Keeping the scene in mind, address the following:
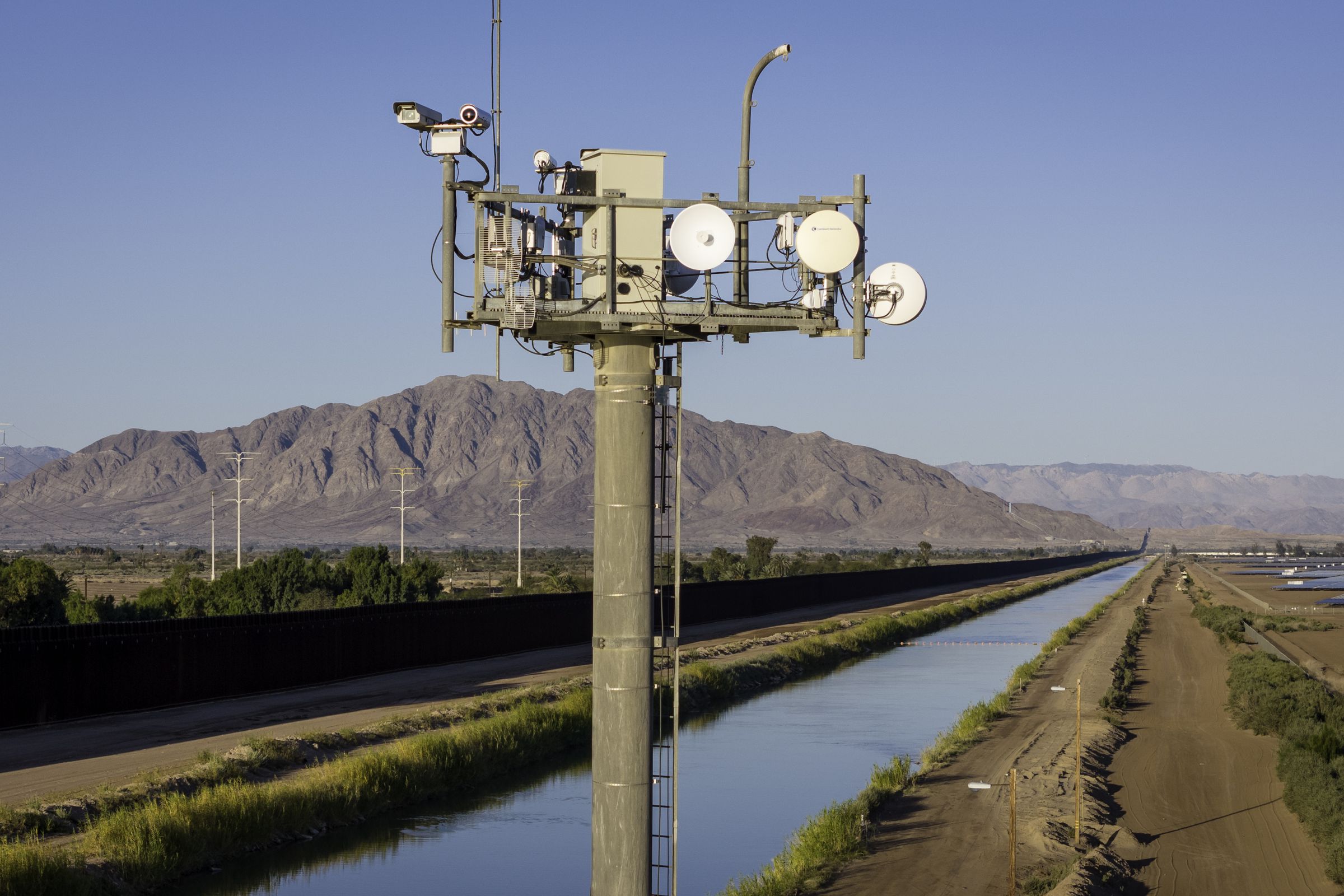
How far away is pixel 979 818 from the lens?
20.5 metres

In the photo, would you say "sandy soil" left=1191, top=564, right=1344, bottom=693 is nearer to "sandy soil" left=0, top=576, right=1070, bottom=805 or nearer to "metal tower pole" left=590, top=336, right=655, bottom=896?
"sandy soil" left=0, top=576, right=1070, bottom=805

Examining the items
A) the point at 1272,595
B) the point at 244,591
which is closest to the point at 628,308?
the point at 244,591

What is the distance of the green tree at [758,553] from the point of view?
112 meters

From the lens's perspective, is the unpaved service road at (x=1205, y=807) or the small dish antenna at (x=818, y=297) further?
the unpaved service road at (x=1205, y=807)

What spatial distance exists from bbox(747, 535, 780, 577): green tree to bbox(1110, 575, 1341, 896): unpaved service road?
245ft

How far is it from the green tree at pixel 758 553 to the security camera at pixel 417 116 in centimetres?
9856

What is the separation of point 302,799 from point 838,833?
8288 millimetres

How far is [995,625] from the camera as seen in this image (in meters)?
70.4

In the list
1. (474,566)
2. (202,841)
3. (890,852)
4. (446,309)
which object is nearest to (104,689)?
(202,841)

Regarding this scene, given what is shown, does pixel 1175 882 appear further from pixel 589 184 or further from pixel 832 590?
pixel 832 590

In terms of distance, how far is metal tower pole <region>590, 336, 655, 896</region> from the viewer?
38.9ft

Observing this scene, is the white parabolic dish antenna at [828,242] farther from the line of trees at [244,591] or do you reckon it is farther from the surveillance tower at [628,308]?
the line of trees at [244,591]

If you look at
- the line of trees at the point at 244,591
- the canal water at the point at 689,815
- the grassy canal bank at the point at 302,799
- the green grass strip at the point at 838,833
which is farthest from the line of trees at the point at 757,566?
the green grass strip at the point at 838,833

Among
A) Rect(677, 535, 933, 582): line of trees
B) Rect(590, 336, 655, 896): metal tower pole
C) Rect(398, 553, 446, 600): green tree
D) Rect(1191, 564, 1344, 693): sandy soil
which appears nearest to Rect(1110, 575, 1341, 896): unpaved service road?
Rect(1191, 564, 1344, 693): sandy soil
